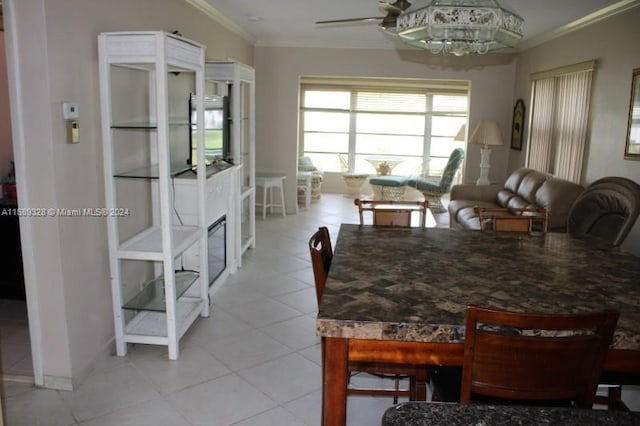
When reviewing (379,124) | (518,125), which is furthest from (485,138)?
(379,124)

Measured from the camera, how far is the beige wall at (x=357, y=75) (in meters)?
7.21

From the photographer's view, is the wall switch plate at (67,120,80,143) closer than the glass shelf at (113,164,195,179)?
Yes

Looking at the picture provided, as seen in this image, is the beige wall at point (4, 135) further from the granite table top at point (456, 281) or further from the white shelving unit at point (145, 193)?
the granite table top at point (456, 281)

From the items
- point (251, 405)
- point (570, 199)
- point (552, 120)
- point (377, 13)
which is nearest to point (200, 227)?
point (251, 405)

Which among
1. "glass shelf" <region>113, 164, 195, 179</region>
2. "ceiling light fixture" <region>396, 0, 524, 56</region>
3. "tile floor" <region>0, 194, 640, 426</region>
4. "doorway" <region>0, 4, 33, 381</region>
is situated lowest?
"tile floor" <region>0, 194, 640, 426</region>

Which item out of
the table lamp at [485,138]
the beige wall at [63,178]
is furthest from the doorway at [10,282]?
the table lamp at [485,138]

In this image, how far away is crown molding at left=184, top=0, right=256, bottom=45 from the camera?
453 cm

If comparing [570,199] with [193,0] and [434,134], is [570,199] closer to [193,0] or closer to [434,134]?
[193,0]

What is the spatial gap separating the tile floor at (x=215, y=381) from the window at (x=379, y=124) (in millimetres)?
6124

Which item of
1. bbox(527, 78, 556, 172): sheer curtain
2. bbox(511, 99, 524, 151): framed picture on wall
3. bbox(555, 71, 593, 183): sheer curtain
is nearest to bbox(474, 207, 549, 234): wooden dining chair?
bbox(555, 71, 593, 183): sheer curtain

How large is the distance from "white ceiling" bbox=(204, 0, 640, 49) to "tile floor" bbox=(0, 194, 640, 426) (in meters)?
2.74

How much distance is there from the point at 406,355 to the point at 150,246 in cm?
200

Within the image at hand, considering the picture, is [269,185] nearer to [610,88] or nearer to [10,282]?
[10,282]

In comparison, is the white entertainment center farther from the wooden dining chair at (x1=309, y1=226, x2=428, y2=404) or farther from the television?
the wooden dining chair at (x1=309, y1=226, x2=428, y2=404)
